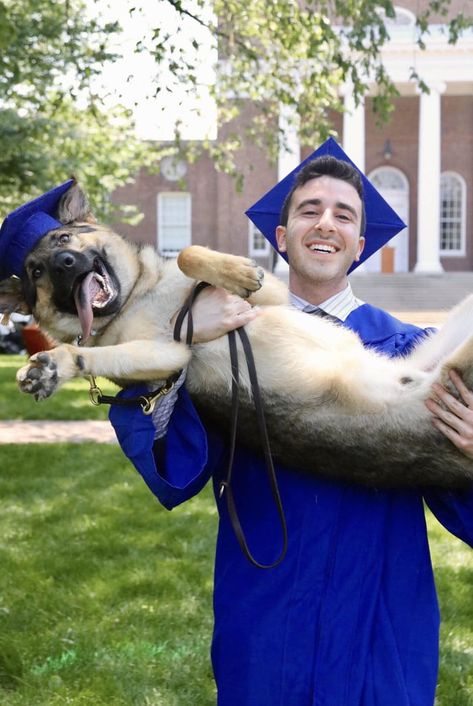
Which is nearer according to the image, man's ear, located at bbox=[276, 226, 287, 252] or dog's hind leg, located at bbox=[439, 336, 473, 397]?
dog's hind leg, located at bbox=[439, 336, 473, 397]

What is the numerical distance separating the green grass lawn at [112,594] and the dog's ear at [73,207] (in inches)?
104

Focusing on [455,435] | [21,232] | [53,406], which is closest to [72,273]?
[21,232]

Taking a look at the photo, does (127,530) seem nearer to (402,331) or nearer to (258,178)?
(402,331)

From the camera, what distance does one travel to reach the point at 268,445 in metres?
2.86

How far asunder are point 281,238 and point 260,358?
648 mm

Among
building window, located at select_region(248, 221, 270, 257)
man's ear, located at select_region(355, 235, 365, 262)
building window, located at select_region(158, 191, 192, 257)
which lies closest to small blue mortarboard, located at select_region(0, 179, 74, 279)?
man's ear, located at select_region(355, 235, 365, 262)

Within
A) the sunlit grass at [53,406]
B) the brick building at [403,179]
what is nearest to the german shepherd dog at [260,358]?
the sunlit grass at [53,406]

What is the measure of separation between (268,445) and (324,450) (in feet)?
0.69

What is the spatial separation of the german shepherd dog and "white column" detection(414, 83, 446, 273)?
1441 inches

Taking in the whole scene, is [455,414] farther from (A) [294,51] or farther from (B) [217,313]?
(A) [294,51]

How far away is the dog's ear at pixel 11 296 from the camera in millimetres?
3350

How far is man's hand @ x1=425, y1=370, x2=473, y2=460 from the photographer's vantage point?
9.11ft

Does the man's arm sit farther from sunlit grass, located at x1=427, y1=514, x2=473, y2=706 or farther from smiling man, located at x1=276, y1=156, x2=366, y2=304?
sunlit grass, located at x1=427, y1=514, x2=473, y2=706

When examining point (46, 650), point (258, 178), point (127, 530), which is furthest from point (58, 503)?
point (258, 178)
